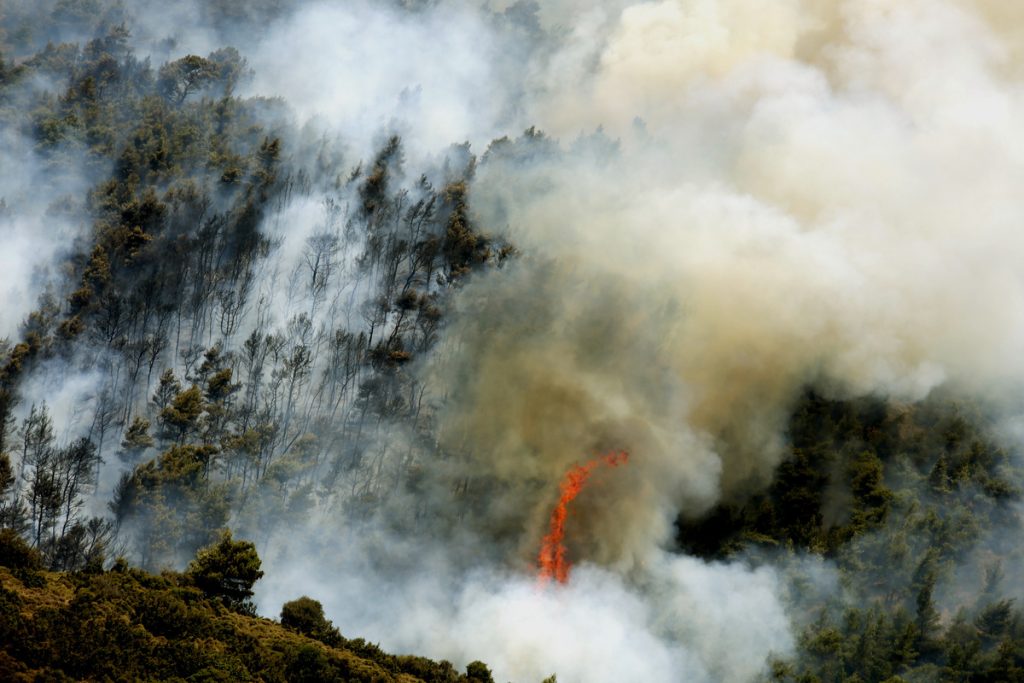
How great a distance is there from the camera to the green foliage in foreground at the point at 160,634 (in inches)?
1630

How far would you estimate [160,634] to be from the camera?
160 ft

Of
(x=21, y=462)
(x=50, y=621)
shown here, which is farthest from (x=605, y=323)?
(x=50, y=621)

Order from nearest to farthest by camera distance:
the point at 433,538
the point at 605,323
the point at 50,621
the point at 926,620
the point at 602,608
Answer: the point at 50,621 → the point at 926,620 → the point at 602,608 → the point at 433,538 → the point at 605,323

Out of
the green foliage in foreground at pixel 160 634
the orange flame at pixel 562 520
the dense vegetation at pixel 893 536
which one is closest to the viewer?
the green foliage in foreground at pixel 160 634

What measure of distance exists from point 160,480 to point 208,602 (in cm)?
2899

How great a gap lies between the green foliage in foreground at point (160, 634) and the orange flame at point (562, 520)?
91.7 ft

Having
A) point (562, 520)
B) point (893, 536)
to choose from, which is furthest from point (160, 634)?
point (893, 536)

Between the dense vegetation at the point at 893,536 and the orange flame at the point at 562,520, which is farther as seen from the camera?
the orange flame at the point at 562,520

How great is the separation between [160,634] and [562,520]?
51.2 metres

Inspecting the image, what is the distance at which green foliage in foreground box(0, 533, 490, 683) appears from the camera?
4141 cm

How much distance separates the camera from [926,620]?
80.1 metres

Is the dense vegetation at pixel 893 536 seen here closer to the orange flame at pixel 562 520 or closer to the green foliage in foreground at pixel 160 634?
Result: the orange flame at pixel 562 520

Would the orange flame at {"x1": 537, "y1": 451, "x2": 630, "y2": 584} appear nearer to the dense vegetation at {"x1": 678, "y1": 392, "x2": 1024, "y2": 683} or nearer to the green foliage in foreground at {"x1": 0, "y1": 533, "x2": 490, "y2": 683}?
the dense vegetation at {"x1": 678, "y1": 392, "x2": 1024, "y2": 683}

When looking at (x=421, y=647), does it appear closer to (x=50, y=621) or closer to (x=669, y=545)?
(x=669, y=545)
